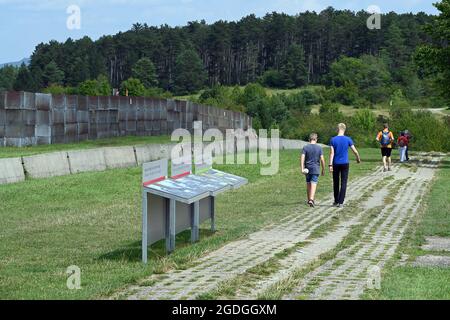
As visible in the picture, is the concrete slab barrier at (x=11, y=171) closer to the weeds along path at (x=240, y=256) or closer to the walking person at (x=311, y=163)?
the walking person at (x=311, y=163)

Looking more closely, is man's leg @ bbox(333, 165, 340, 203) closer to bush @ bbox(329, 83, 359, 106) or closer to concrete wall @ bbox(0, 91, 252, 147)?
concrete wall @ bbox(0, 91, 252, 147)

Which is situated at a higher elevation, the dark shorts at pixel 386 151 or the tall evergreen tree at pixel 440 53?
the tall evergreen tree at pixel 440 53

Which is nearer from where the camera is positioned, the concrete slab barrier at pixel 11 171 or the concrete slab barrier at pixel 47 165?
the concrete slab barrier at pixel 11 171

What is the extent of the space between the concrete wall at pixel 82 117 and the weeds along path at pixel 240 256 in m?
18.7

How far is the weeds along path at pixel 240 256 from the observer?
30.8 ft

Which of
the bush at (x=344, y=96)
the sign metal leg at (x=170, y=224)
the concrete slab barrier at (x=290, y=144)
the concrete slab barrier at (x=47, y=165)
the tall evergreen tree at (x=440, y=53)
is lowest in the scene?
the bush at (x=344, y=96)

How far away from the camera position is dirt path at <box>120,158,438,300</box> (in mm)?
9492

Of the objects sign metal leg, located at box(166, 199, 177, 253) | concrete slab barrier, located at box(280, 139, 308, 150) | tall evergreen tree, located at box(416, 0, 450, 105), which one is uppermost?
tall evergreen tree, located at box(416, 0, 450, 105)

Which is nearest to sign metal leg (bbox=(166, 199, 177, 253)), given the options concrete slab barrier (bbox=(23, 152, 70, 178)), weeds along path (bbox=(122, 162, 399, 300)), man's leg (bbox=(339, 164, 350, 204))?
weeds along path (bbox=(122, 162, 399, 300))

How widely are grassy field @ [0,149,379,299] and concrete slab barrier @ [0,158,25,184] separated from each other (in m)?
0.54

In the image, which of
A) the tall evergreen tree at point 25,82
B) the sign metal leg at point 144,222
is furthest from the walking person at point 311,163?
the tall evergreen tree at point 25,82

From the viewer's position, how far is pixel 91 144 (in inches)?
Result: 1636

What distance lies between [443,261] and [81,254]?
475 cm

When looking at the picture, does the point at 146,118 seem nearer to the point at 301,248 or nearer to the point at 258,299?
the point at 301,248
